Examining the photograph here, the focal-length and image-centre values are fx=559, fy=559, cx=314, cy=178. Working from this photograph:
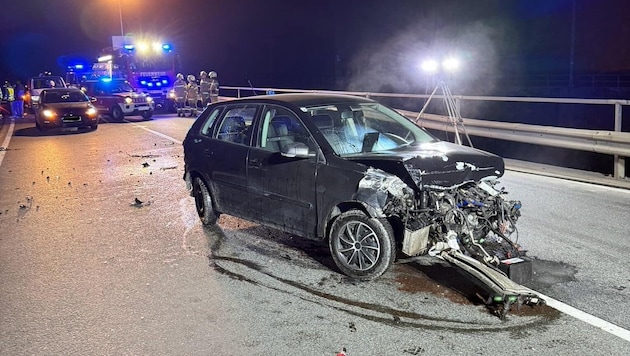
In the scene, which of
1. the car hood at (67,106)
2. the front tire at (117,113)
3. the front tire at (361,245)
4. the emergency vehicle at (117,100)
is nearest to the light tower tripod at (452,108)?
the front tire at (361,245)

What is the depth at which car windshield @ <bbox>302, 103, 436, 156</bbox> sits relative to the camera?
532cm

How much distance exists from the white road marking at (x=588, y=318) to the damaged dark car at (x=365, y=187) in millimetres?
210

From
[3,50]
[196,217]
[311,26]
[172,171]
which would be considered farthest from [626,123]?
[3,50]

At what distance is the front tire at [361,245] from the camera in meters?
4.66

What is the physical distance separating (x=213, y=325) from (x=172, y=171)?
278 inches

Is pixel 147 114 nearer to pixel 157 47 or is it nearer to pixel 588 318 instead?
pixel 157 47

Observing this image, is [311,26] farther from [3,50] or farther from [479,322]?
[3,50]

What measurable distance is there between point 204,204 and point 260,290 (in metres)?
2.18

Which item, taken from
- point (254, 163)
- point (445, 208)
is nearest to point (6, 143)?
point (254, 163)

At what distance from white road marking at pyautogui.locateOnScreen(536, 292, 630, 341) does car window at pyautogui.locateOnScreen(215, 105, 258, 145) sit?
3.25m

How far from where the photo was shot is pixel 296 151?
517cm

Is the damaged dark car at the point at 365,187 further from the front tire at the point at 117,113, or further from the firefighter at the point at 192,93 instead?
the front tire at the point at 117,113

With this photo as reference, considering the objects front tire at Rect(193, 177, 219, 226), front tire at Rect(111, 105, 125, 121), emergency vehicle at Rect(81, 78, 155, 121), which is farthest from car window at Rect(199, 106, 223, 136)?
front tire at Rect(111, 105, 125, 121)

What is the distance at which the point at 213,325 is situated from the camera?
4016mm
